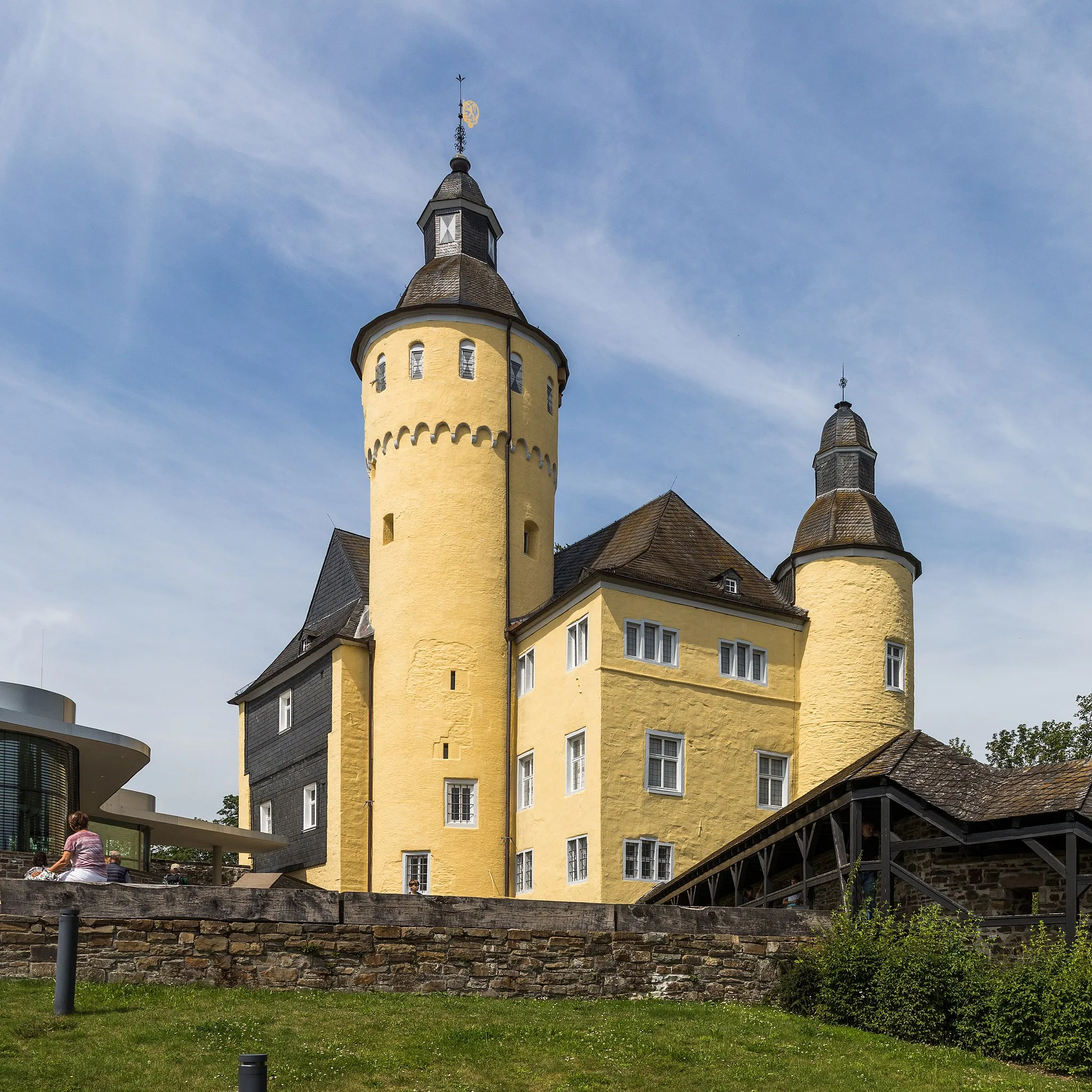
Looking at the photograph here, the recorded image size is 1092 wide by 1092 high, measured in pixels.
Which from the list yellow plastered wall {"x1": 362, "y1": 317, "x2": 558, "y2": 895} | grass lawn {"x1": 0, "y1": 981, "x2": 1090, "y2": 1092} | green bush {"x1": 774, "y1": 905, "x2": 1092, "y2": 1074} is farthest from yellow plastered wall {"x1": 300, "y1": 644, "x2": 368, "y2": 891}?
grass lawn {"x1": 0, "y1": 981, "x2": 1090, "y2": 1092}

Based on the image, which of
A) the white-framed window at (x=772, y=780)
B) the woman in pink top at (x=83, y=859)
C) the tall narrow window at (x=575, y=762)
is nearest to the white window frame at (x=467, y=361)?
the tall narrow window at (x=575, y=762)

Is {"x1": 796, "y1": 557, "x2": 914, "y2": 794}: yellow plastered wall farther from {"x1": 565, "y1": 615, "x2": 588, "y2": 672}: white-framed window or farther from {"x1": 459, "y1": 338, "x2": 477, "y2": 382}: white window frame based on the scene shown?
{"x1": 459, "y1": 338, "x2": 477, "y2": 382}: white window frame

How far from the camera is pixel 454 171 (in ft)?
139

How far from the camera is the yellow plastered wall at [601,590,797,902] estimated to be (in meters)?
30.1

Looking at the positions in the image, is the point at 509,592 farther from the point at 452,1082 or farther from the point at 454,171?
the point at 452,1082

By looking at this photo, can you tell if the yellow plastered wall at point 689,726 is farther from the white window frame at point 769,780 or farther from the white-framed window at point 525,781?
the white-framed window at point 525,781

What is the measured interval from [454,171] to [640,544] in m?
14.9

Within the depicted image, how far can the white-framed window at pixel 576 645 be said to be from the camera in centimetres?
3161

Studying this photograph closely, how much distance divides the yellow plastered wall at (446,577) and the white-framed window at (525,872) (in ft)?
1.37

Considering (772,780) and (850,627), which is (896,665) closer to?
(850,627)

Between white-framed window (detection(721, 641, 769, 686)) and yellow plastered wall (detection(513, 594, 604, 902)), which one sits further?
white-framed window (detection(721, 641, 769, 686))

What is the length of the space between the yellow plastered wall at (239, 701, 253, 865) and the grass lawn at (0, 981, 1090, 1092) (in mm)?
25075

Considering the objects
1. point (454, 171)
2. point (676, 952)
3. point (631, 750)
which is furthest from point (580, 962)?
point (454, 171)

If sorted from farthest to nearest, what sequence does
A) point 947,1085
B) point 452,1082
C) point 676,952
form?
1. point 676,952
2. point 947,1085
3. point 452,1082
